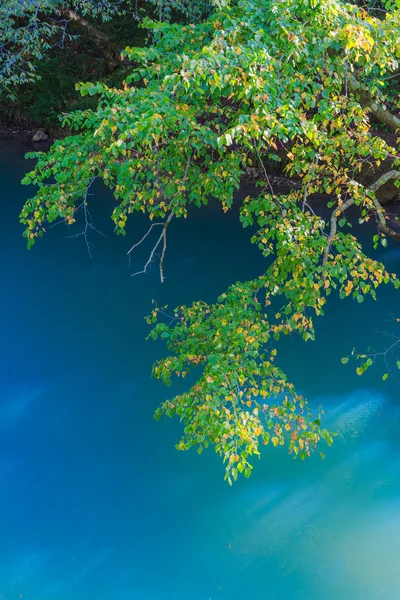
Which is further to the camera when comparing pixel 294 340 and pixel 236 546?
pixel 294 340

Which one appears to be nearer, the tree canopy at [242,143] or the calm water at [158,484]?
the tree canopy at [242,143]

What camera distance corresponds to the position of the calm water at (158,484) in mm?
3666

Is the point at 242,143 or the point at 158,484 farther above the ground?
the point at 242,143

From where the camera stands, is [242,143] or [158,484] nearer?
[242,143]

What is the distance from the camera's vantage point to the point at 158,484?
4328 mm

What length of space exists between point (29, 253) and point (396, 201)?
5183mm

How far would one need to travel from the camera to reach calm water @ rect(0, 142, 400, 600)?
367 cm

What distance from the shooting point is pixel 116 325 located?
6.17 m

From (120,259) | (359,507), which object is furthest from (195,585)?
(120,259)

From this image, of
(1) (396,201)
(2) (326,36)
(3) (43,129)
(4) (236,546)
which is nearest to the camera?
(2) (326,36)

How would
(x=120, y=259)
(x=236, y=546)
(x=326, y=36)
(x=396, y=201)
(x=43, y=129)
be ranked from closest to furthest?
(x=326, y=36)
(x=236, y=546)
(x=120, y=259)
(x=396, y=201)
(x=43, y=129)

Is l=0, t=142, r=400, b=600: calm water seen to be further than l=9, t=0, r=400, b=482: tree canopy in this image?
Yes

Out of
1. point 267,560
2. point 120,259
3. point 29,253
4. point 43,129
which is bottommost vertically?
point 267,560

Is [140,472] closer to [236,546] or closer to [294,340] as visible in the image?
[236,546]
